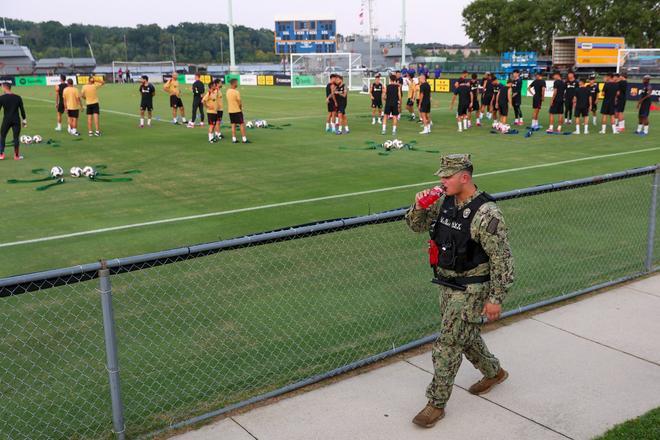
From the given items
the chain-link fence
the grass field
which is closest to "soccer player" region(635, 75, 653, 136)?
the grass field

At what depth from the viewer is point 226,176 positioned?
15.1 meters

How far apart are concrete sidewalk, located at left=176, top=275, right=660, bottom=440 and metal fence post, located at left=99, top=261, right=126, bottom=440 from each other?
45 centimetres

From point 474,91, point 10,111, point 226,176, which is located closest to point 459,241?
point 226,176

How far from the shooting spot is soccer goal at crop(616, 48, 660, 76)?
42375 millimetres

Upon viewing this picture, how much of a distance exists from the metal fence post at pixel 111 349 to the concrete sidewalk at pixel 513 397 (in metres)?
0.45

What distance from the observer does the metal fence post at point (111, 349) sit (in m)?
4.24

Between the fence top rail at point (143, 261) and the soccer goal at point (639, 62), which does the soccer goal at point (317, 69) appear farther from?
the fence top rail at point (143, 261)

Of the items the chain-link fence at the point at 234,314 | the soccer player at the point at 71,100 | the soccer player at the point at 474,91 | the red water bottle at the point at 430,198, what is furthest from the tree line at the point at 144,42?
the red water bottle at the point at 430,198

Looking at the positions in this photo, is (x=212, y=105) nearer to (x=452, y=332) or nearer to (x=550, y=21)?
(x=452, y=332)

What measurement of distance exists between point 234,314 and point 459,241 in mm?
3122

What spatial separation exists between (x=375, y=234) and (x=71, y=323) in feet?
15.1

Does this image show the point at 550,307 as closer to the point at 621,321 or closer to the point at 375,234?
the point at 621,321

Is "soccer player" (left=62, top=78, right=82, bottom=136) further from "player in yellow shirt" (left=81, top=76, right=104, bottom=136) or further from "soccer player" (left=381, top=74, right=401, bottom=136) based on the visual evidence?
"soccer player" (left=381, top=74, right=401, bottom=136)

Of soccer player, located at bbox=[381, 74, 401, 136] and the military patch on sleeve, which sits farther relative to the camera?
soccer player, located at bbox=[381, 74, 401, 136]
